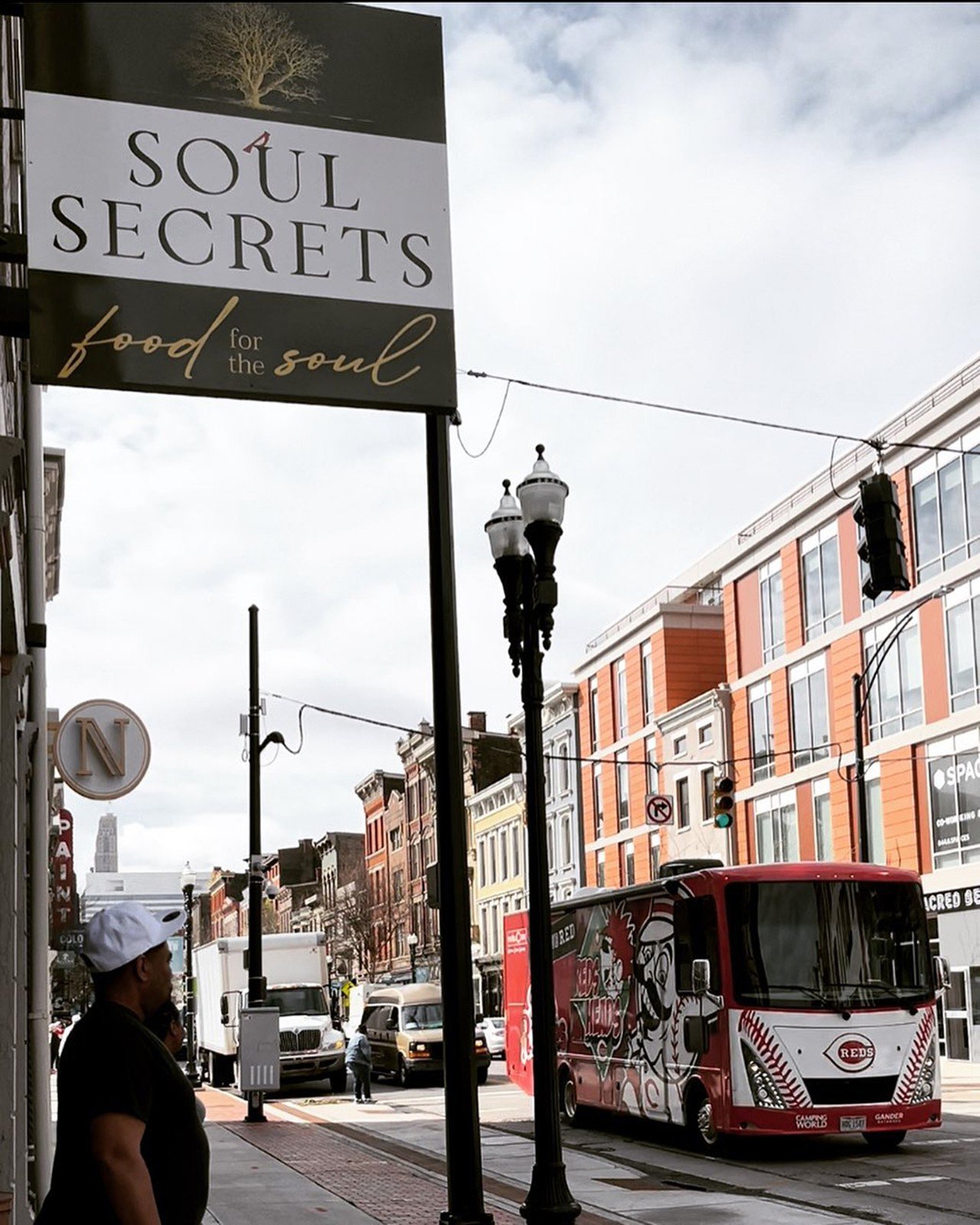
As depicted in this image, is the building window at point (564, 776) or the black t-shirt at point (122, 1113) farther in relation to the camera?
the building window at point (564, 776)

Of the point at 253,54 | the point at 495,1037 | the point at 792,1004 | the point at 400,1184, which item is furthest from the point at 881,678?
the point at 253,54

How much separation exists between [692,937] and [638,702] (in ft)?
144

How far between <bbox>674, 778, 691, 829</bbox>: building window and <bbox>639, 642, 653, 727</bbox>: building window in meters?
3.80

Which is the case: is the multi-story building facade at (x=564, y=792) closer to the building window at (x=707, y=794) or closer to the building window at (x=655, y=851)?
the building window at (x=655, y=851)

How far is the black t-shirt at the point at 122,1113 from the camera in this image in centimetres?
413

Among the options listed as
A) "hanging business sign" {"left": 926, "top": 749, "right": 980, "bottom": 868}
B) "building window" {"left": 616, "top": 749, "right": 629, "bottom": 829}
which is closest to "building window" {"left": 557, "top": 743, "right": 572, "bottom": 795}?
"building window" {"left": 616, "top": 749, "right": 629, "bottom": 829}

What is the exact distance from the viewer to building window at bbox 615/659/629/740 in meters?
64.8

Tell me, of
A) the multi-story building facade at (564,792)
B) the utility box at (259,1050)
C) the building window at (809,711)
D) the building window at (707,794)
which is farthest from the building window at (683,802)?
the utility box at (259,1050)

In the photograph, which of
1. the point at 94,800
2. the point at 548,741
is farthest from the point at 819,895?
the point at 548,741

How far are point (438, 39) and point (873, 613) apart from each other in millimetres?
40649

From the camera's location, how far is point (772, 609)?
52969 millimetres

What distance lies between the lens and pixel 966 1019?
40.3 metres

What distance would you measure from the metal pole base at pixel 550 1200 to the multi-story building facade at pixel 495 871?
63.3 metres

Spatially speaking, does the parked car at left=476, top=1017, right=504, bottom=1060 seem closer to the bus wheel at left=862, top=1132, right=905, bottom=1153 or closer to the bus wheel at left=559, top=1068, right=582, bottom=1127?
the bus wheel at left=559, top=1068, right=582, bottom=1127
